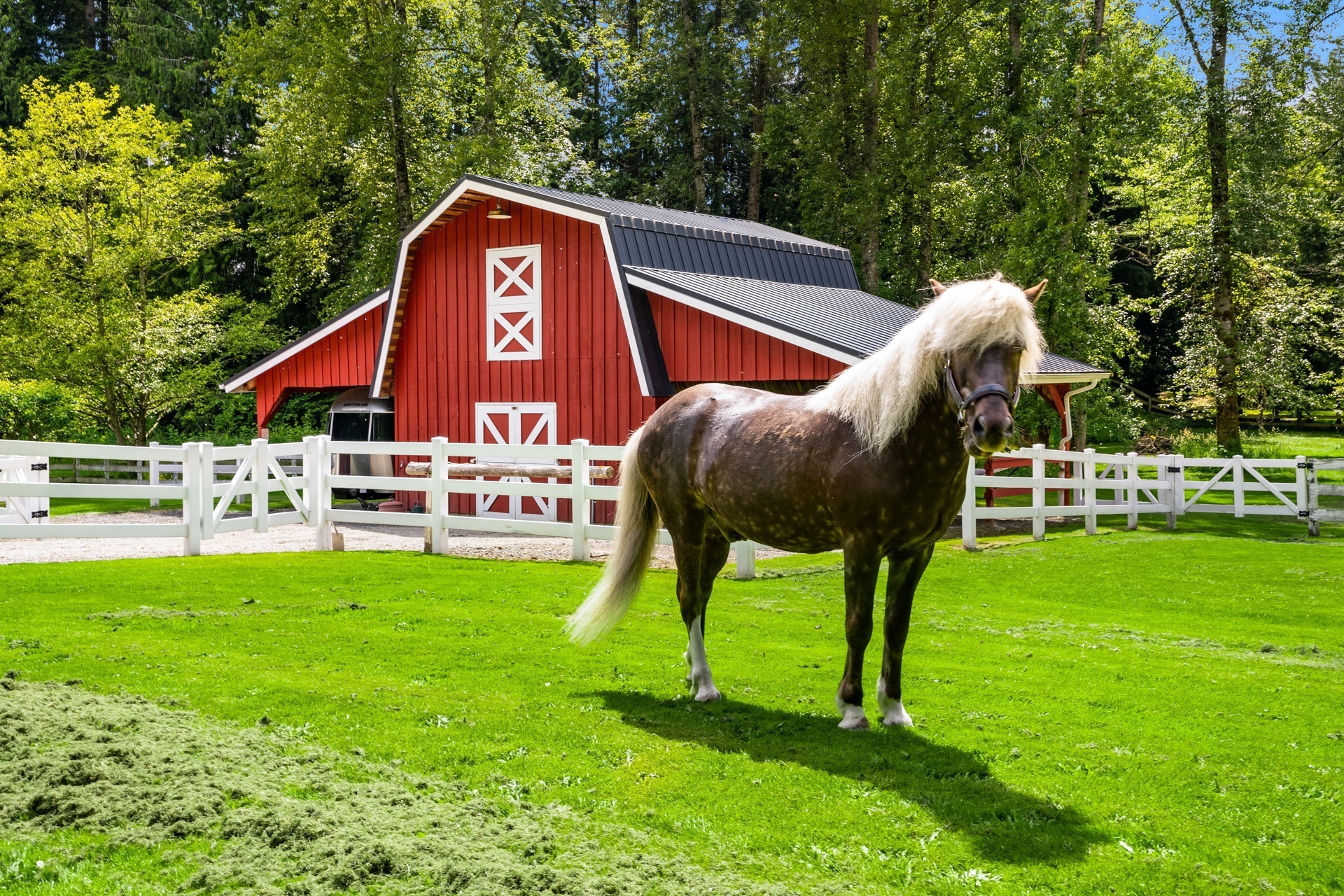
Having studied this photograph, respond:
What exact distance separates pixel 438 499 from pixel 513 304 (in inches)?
223

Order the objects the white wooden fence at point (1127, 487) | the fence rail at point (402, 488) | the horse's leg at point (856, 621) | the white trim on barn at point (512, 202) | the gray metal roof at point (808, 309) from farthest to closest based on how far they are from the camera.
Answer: the white trim on barn at point (512, 202), the gray metal roof at point (808, 309), the white wooden fence at point (1127, 487), the fence rail at point (402, 488), the horse's leg at point (856, 621)

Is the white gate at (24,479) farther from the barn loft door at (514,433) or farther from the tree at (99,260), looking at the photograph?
the tree at (99,260)

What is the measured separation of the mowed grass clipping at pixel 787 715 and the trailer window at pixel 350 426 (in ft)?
34.1

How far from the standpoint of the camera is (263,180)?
29.4m

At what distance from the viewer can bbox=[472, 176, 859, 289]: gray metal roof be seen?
54.7 ft

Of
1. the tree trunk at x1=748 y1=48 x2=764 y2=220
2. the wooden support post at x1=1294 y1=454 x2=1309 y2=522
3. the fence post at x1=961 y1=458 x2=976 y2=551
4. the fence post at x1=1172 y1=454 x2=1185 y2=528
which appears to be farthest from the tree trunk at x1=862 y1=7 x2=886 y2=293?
the fence post at x1=961 y1=458 x2=976 y2=551

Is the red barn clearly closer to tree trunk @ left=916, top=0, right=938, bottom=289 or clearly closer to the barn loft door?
the barn loft door

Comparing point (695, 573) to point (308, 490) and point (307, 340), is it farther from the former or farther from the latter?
point (307, 340)

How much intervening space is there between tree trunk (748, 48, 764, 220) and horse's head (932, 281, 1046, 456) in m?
29.3

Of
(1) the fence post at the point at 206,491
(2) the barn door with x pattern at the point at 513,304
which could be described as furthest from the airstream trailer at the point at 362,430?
(1) the fence post at the point at 206,491

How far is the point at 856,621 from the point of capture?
16.6 feet

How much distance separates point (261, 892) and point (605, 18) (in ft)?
125

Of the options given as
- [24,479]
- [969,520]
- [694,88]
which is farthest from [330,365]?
[694,88]

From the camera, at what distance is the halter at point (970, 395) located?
4.41m
